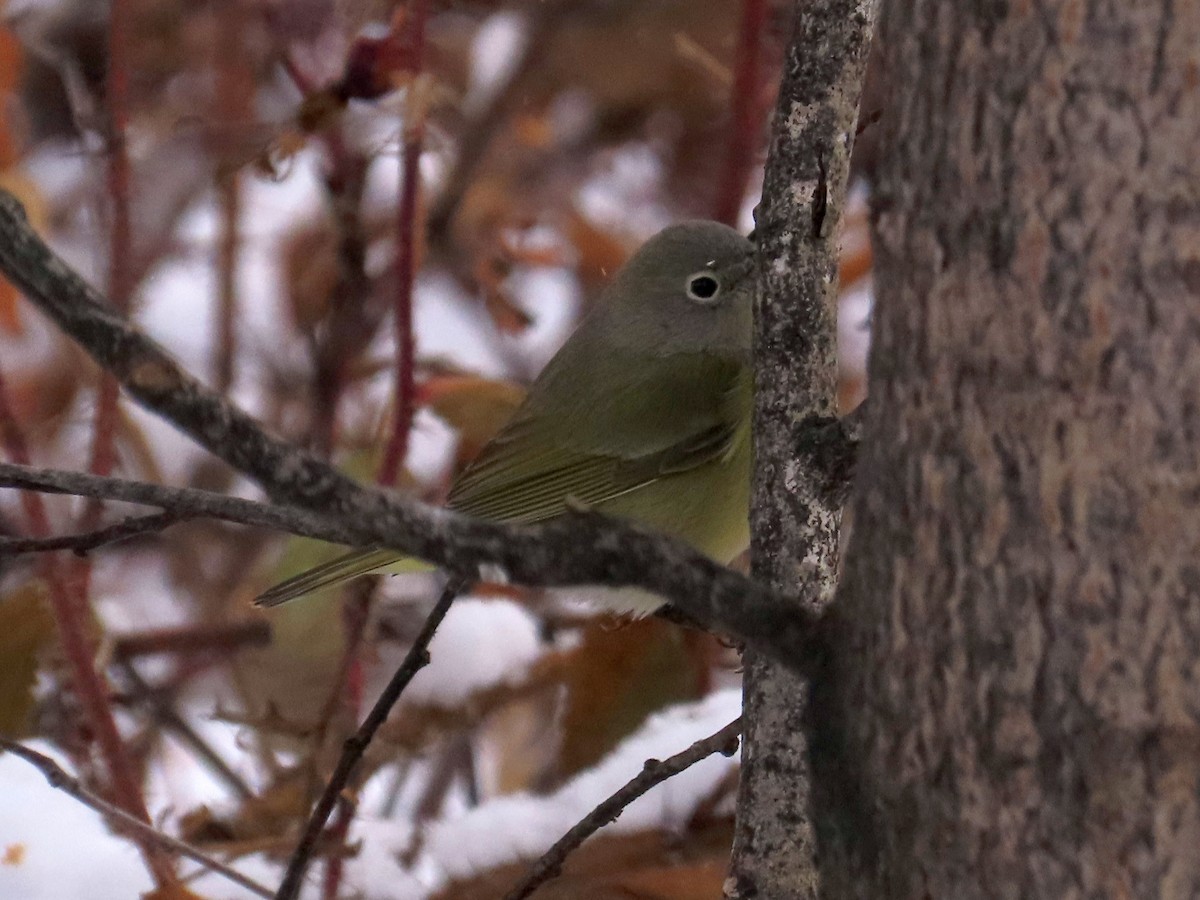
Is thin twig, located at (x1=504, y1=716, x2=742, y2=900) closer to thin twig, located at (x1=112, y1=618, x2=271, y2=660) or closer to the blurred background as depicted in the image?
the blurred background

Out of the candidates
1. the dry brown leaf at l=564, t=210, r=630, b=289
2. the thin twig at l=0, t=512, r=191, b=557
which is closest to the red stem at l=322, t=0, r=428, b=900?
the thin twig at l=0, t=512, r=191, b=557

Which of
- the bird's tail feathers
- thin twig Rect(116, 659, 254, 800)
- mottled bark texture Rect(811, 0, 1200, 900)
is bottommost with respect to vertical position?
mottled bark texture Rect(811, 0, 1200, 900)

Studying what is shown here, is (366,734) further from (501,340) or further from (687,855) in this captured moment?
(501,340)

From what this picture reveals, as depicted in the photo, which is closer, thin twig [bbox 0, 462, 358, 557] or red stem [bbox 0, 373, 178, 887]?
thin twig [bbox 0, 462, 358, 557]

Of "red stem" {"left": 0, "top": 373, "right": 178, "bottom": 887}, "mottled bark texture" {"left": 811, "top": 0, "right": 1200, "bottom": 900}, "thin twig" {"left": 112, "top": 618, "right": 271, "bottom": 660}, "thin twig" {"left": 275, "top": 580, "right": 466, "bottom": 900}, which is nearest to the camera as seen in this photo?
"mottled bark texture" {"left": 811, "top": 0, "right": 1200, "bottom": 900}

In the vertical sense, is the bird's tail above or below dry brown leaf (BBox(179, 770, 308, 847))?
above

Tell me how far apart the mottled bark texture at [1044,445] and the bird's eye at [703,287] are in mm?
2028

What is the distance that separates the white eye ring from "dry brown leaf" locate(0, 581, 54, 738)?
1402 millimetres

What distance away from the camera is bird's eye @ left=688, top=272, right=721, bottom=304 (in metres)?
2.96

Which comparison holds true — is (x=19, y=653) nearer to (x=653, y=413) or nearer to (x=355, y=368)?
(x=355, y=368)

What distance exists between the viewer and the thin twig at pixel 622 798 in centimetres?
135

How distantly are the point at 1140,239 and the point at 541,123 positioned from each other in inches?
125

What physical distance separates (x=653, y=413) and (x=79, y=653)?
1.24 meters

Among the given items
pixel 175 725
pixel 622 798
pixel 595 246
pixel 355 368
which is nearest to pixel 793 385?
pixel 622 798
